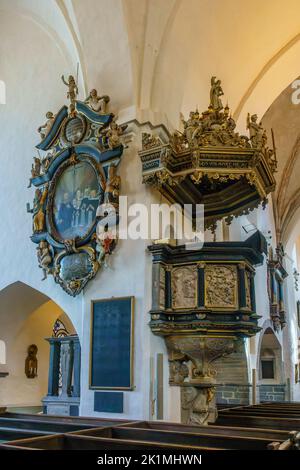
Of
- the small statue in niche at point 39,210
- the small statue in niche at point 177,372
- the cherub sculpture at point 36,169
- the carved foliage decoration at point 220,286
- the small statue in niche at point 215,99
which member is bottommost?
the small statue in niche at point 177,372

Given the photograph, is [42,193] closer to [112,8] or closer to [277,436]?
[112,8]

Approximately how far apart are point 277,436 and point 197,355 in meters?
2.53

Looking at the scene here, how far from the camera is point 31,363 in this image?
9.68 m

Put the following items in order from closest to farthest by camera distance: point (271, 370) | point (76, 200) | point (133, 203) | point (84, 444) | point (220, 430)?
point (84, 444) → point (220, 430) → point (133, 203) → point (76, 200) → point (271, 370)

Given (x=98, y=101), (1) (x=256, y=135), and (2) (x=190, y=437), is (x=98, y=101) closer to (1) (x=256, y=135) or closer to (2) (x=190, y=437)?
(1) (x=256, y=135)

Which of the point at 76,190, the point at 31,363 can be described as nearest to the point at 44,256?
the point at 76,190

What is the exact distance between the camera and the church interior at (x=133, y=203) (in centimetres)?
625

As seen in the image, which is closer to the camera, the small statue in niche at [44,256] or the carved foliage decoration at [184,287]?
the carved foliage decoration at [184,287]

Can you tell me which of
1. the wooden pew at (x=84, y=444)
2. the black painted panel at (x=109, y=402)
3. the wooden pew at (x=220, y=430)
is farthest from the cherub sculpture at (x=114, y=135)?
the wooden pew at (x=84, y=444)

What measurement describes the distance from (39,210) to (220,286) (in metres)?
3.25

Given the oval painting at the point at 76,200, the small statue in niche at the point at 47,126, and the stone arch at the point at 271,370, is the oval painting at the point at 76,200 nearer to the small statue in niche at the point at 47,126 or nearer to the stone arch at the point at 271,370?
the small statue in niche at the point at 47,126

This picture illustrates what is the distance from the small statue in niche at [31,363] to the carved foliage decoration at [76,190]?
2805 mm

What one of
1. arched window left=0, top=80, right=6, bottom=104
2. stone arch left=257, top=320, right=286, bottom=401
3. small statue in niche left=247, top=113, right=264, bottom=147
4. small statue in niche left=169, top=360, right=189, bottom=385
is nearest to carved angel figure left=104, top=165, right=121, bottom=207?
small statue in niche left=247, top=113, right=264, bottom=147
